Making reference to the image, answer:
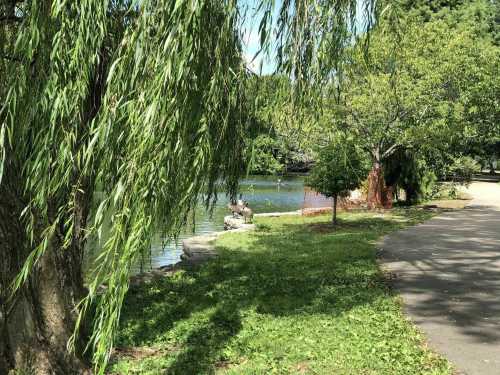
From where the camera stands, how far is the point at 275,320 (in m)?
7.06

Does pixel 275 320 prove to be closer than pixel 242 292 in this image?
Yes

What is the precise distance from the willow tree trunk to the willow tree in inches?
0.6

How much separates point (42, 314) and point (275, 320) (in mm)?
3223

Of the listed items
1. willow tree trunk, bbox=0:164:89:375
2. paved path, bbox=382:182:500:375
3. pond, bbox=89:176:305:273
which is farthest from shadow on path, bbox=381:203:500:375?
willow tree trunk, bbox=0:164:89:375

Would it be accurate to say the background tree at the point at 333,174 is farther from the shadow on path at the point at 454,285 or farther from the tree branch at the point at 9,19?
the tree branch at the point at 9,19

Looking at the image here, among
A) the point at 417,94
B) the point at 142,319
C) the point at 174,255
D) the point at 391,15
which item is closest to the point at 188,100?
the point at 391,15

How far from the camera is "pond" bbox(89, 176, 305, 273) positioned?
889cm

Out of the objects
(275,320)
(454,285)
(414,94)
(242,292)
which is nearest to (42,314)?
(275,320)

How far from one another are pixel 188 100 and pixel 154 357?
340 centimetres

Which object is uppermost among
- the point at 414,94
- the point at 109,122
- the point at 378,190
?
A: the point at 414,94

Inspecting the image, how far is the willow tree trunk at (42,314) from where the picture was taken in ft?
14.6

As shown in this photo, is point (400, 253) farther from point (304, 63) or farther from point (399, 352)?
point (304, 63)

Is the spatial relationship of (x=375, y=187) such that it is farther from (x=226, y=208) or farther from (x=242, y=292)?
(x=242, y=292)

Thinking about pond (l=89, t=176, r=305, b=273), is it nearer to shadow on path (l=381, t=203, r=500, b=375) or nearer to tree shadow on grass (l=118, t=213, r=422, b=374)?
tree shadow on grass (l=118, t=213, r=422, b=374)
